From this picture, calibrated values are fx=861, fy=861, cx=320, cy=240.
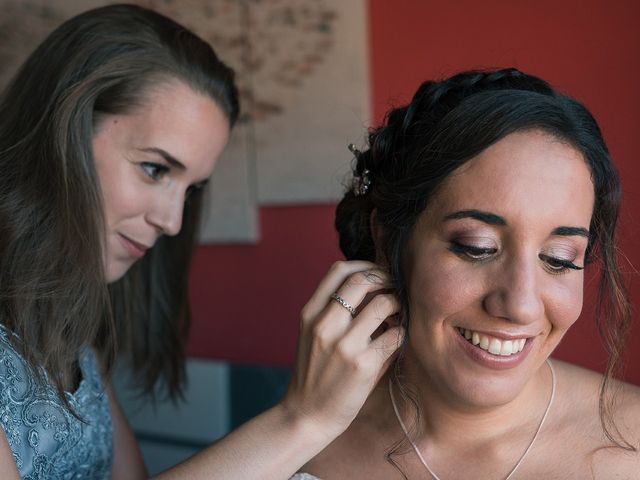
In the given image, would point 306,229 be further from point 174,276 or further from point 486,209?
point 486,209

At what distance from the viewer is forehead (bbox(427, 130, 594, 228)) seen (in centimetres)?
140

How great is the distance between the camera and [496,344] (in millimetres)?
1445

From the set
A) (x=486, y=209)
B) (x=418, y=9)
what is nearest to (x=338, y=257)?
(x=418, y=9)

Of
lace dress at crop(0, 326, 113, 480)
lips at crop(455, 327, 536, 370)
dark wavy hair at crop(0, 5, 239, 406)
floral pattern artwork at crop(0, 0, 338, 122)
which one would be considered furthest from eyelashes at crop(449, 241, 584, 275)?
floral pattern artwork at crop(0, 0, 338, 122)

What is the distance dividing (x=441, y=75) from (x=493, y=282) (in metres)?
1.11

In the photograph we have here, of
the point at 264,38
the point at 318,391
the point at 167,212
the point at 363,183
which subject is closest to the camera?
the point at 318,391

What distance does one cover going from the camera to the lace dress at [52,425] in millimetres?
1752

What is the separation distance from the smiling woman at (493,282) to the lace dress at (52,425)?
1.86ft

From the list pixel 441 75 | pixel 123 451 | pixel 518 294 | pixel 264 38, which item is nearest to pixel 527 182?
pixel 518 294

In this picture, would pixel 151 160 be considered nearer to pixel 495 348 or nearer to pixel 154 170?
pixel 154 170

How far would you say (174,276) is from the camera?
7.72 feet

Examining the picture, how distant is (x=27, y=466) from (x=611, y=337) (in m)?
1.20

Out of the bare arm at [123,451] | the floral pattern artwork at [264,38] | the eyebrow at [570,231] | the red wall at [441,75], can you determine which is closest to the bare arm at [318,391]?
the eyebrow at [570,231]

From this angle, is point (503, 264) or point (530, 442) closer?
point (503, 264)
